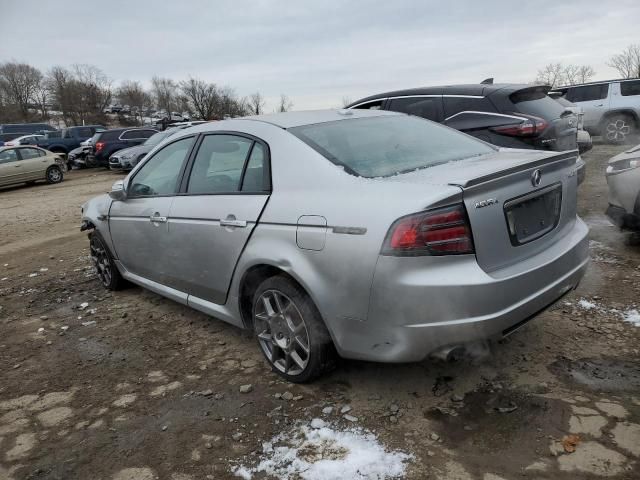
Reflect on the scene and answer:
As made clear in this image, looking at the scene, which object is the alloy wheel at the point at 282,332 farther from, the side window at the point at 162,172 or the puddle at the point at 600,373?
the puddle at the point at 600,373

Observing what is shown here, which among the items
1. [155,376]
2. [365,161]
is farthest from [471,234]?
[155,376]

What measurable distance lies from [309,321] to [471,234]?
966 mm

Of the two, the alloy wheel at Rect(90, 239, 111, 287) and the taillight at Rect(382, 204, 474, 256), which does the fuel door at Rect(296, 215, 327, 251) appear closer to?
the taillight at Rect(382, 204, 474, 256)

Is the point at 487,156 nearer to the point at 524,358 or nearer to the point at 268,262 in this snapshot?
the point at 524,358

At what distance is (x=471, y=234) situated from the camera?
2.32 m

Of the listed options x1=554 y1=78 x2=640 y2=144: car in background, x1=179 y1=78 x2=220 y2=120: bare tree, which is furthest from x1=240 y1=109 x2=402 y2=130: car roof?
x1=179 y1=78 x2=220 y2=120: bare tree

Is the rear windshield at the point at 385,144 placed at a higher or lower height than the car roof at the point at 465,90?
lower

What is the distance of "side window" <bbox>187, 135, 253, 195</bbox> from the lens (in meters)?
3.28

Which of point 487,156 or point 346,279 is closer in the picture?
point 346,279

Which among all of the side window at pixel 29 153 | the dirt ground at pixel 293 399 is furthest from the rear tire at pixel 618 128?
the side window at pixel 29 153

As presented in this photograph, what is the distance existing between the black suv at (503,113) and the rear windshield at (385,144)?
2708 mm

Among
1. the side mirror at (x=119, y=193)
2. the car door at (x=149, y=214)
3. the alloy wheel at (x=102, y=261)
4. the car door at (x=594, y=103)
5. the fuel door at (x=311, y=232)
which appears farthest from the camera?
the car door at (x=594, y=103)

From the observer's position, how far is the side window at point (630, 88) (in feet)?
45.5

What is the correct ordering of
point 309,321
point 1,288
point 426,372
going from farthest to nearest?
1. point 1,288
2. point 426,372
3. point 309,321
